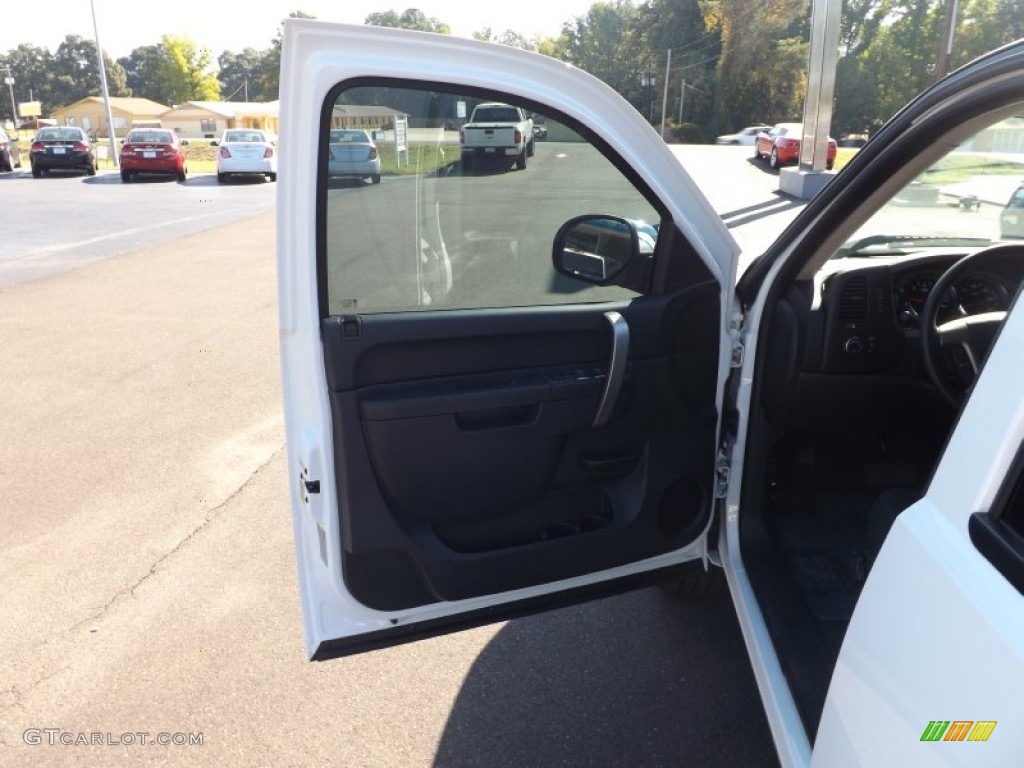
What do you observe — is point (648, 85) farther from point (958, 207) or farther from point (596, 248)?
point (596, 248)

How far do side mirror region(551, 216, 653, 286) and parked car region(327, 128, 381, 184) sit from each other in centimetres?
55

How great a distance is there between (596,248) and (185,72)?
88.6 m

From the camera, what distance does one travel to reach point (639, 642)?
313 cm

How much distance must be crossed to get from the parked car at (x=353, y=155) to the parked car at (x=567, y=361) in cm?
4

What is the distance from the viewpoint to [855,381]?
2.83 metres

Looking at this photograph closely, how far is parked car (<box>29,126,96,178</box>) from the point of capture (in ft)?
81.4

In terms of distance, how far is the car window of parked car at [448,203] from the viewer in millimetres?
2055

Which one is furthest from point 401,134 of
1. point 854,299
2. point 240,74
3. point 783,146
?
point 240,74

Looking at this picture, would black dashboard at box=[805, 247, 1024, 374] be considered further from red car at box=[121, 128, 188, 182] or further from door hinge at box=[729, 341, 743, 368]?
red car at box=[121, 128, 188, 182]

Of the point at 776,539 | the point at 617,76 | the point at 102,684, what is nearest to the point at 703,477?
the point at 776,539

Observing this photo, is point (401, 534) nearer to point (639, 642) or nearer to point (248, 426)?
point (639, 642)

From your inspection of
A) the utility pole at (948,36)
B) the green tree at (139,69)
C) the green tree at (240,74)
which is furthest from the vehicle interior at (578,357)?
the green tree at (139,69)

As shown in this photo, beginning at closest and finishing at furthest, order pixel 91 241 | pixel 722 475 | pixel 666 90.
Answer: pixel 722 475
pixel 91 241
pixel 666 90

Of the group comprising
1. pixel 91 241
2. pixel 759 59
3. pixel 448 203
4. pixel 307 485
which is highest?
pixel 759 59
